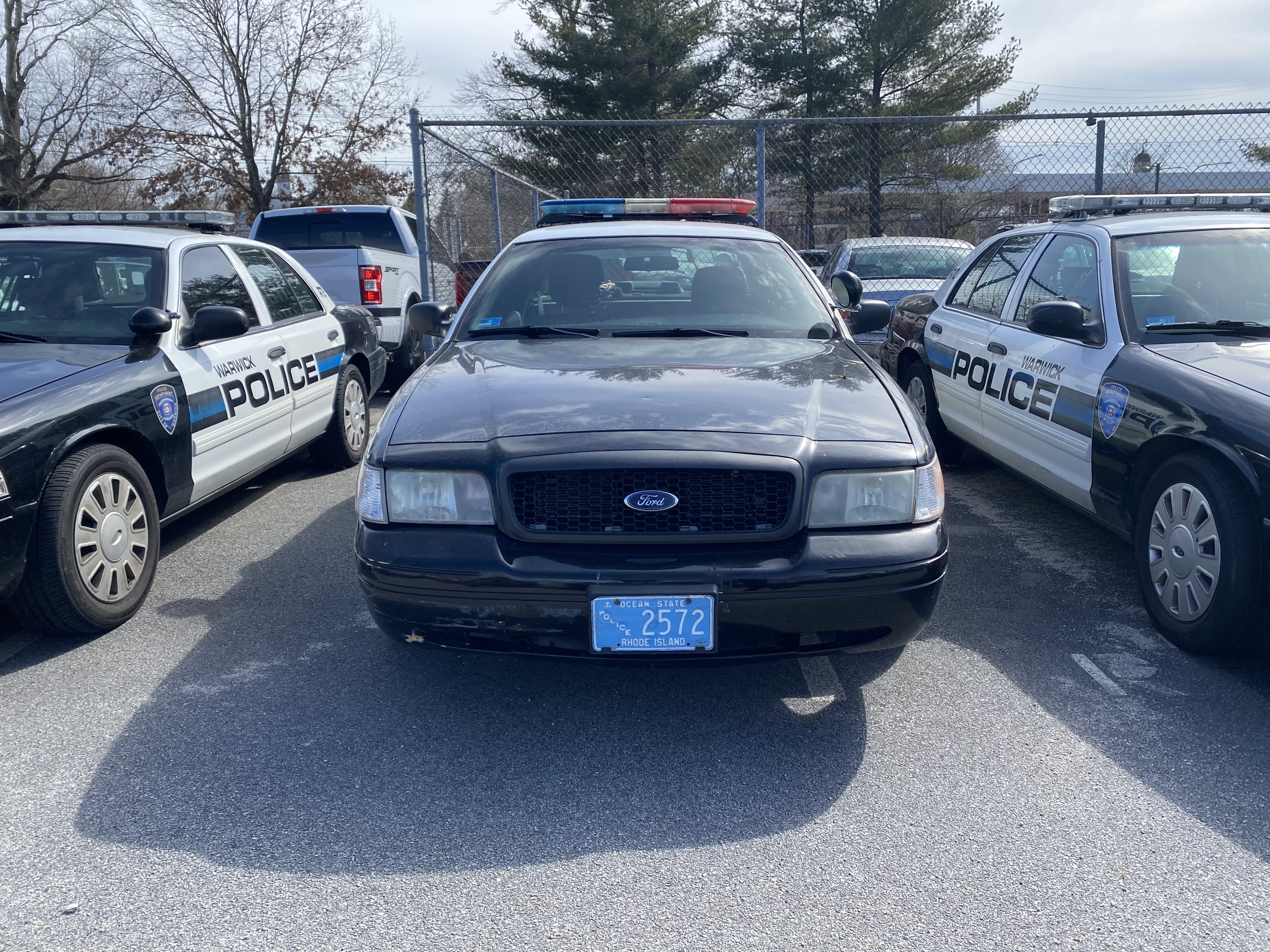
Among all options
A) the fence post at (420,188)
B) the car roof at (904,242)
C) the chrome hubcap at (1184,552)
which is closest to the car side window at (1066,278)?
the chrome hubcap at (1184,552)

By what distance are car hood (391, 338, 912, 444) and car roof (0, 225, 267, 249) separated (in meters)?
1.97

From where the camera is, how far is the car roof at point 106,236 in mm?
4926

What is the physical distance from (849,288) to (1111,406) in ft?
5.40

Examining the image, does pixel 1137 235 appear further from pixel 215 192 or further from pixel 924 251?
pixel 215 192

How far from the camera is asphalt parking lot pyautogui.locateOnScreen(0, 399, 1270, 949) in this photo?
90.6 inches

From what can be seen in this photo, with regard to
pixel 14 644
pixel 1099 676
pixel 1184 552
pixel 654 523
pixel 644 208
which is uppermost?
pixel 644 208

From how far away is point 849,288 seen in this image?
5344mm

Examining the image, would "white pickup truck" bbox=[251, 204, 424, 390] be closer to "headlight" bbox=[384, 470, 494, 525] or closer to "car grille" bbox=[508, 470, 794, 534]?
"headlight" bbox=[384, 470, 494, 525]

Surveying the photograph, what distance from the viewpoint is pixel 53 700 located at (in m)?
3.41

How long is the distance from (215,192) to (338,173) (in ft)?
8.10

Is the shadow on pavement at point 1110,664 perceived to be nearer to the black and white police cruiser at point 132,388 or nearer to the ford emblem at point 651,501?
the ford emblem at point 651,501

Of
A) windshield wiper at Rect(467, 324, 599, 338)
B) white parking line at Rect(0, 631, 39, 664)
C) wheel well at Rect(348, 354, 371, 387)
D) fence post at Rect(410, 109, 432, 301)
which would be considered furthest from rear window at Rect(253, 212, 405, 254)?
white parking line at Rect(0, 631, 39, 664)

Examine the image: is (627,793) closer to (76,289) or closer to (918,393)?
(76,289)

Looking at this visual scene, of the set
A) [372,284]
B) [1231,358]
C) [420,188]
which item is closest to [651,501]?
[1231,358]
